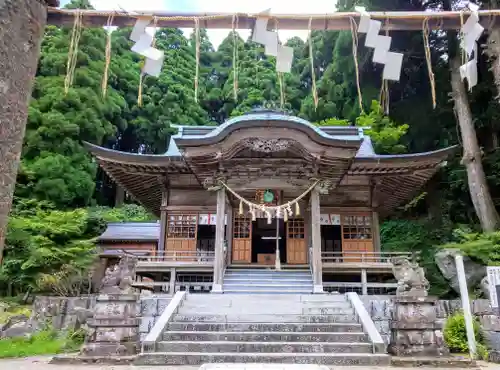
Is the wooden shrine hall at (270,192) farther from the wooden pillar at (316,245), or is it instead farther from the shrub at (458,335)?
the shrub at (458,335)

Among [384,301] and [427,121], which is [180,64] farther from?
[384,301]

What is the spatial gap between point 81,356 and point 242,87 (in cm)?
3310

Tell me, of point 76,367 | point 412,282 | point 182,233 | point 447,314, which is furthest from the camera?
point 182,233

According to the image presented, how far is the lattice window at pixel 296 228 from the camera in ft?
47.8

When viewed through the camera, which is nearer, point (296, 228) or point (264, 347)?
point (264, 347)

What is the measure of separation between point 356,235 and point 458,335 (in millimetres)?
5798

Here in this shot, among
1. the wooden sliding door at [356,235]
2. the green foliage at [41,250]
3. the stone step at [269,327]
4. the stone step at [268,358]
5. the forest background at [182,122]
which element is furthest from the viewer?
the forest background at [182,122]

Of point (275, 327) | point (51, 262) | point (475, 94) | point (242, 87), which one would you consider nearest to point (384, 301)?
point (275, 327)

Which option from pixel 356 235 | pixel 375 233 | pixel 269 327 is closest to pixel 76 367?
pixel 269 327

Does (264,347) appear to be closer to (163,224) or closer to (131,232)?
(163,224)

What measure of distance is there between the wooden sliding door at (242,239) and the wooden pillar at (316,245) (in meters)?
2.99

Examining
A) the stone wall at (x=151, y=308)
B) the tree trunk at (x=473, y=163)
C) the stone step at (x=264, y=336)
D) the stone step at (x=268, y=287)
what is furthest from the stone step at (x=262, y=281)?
the tree trunk at (x=473, y=163)

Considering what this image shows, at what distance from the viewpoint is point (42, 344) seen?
984cm

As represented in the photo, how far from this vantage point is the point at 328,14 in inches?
205
